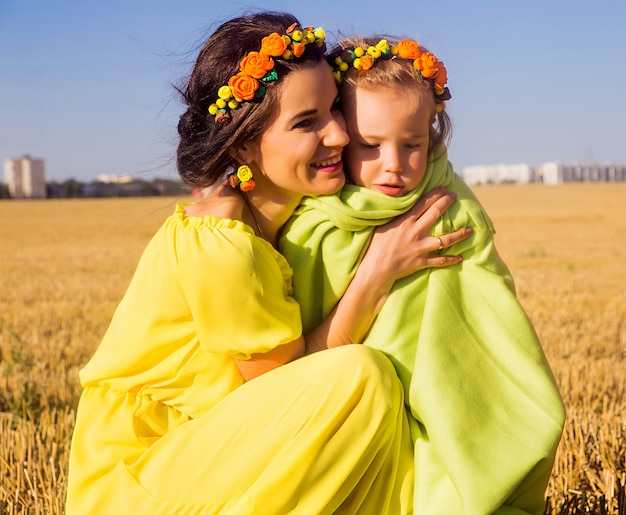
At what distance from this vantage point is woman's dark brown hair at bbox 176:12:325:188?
8.13 feet

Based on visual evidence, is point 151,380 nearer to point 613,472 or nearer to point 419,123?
point 419,123

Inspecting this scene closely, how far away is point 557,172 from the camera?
88.4 meters

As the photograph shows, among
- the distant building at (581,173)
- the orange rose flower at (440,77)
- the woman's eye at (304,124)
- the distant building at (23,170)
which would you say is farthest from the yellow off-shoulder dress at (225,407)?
the distant building at (581,173)

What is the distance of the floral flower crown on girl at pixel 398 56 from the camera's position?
2.61m

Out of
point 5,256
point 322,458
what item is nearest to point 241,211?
point 322,458

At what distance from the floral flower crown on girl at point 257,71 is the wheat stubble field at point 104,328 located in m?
0.39

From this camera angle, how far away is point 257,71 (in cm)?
241

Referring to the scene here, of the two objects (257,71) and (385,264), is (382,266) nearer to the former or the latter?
(385,264)

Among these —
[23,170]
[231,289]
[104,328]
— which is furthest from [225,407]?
[23,170]

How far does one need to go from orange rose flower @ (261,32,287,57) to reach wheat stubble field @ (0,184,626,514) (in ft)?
1.90

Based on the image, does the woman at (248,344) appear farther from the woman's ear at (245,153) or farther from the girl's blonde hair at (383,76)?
the girl's blonde hair at (383,76)

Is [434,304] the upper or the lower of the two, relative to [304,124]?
lower

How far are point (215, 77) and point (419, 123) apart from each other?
609 mm

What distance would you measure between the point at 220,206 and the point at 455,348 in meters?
0.76
